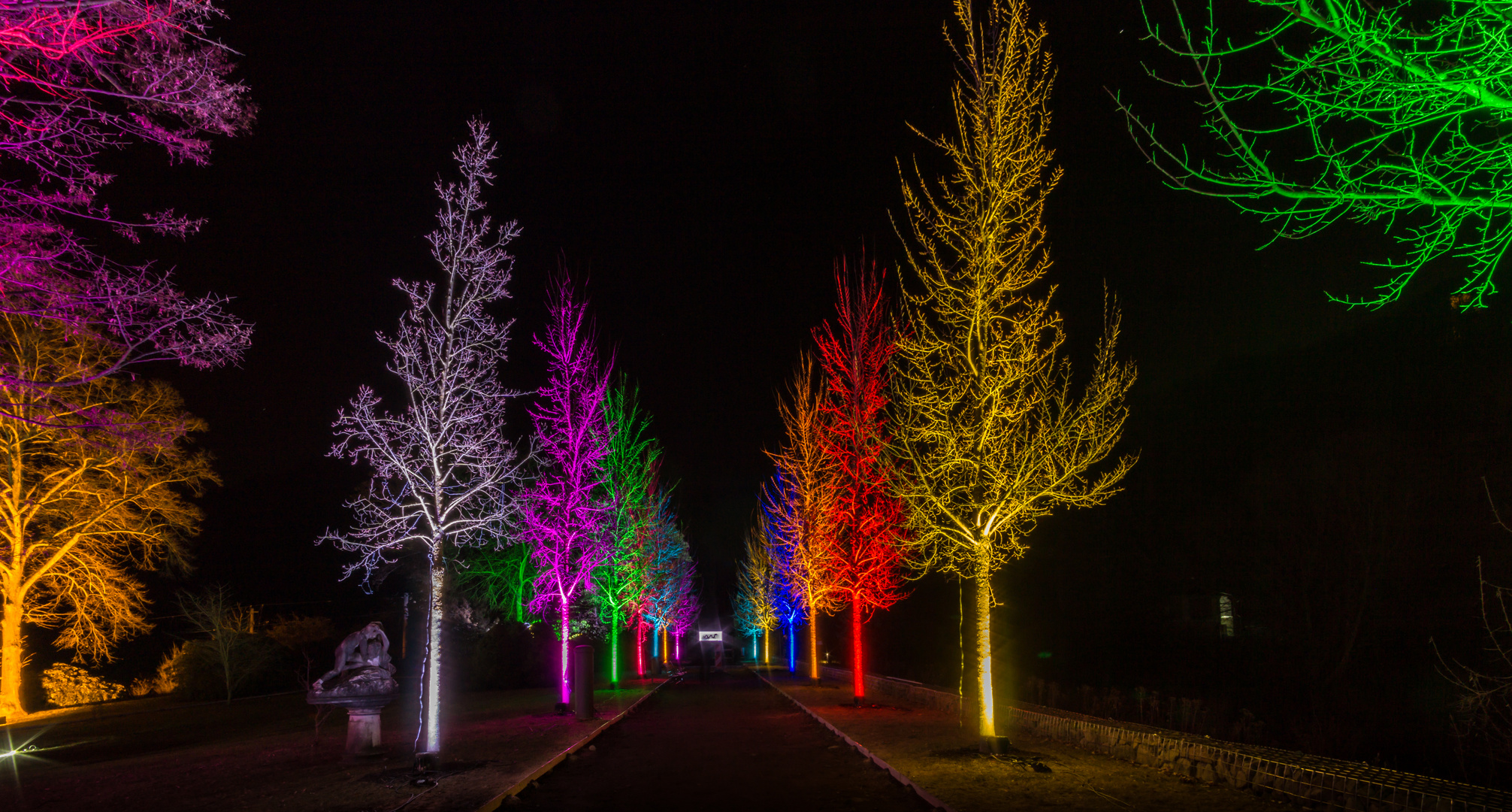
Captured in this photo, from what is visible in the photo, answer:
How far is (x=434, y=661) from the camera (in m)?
12.4

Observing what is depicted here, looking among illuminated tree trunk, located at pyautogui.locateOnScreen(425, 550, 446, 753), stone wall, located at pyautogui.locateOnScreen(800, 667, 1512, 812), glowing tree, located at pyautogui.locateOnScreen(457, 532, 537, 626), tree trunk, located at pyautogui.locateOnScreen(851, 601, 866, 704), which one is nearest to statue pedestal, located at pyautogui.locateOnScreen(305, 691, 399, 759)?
illuminated tree trunk, located at pyautogui.locateOnScreen(425, 550, 446, 753)

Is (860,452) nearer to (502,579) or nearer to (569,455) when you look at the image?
(569,455)

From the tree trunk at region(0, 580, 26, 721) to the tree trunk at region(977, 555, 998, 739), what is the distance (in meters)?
25.7

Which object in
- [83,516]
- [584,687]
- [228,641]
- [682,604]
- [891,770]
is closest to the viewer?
[891,770]

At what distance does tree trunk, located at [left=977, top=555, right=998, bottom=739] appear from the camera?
13055 mm

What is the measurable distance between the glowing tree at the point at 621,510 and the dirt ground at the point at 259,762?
247 inches

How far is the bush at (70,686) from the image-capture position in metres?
26.5

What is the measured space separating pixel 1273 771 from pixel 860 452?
15771 mm

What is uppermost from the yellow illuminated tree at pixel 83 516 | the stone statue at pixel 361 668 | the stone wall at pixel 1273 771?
the yellow illuminated tree at pixel 83 516

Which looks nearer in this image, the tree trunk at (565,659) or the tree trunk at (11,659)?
the tree trunk at (565,659)

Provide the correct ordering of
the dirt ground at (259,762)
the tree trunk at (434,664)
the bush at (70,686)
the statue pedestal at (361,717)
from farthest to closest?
the bush at (70,686)
the statue pedestal at (361,717)
the tree trunk at (434,664)
the dirt ground at (259,762)

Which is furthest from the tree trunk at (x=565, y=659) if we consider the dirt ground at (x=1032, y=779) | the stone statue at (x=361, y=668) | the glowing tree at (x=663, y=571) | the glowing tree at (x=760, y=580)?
the glowing tree at (x=760, y=580)

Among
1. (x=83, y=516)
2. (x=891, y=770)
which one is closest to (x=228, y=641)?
(x=83, y=516)

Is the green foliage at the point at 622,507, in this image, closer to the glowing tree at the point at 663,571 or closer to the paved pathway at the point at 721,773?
the glowing tree at the point at 663,571
